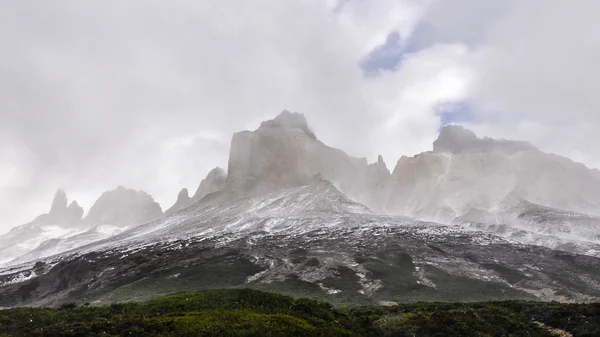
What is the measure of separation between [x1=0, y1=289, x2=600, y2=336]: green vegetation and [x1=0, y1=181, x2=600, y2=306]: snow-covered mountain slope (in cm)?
3242

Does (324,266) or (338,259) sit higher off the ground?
(324,266)

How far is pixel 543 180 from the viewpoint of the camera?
645 ft

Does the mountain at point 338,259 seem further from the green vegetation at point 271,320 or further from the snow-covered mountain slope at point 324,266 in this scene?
the green vegetation at point 271,320

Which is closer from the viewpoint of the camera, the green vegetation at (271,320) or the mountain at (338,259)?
the green vegetation at (271,320)

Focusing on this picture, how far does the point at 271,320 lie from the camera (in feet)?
93.6

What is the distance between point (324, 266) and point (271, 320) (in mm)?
62335

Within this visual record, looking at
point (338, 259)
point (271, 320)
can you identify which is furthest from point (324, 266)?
point (271, 320)

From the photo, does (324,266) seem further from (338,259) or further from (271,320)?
(271,320)

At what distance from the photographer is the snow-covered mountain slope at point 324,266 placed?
73125mm

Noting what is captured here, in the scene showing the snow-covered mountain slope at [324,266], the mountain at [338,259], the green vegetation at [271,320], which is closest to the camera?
the green vegetation at [271,320]

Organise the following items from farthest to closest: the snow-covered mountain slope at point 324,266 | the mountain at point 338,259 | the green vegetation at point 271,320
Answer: the mountain at point 338,259 < the snow-covered mountain slope at point 324,266 < the green vegetation at point 271,320

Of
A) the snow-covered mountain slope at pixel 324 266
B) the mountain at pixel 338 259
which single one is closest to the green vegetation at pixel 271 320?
the mountain at pixel 338 259

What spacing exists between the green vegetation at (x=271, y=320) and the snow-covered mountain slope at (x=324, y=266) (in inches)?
1276

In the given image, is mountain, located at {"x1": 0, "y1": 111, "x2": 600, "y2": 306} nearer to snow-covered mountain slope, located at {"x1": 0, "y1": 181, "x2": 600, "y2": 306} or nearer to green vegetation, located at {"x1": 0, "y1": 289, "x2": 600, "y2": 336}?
snow-covered mountain slope, located at {"x1": 0, "y1": 181, "x2": 600, "y2": 306}
